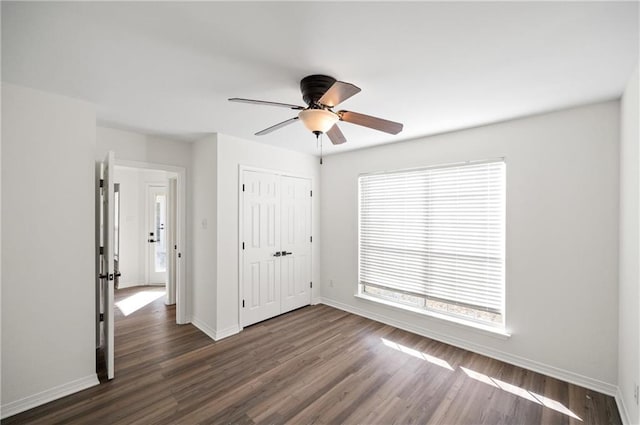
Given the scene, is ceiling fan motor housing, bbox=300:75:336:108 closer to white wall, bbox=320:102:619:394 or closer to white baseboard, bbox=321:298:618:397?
white wall, bbox=320:102:619:394

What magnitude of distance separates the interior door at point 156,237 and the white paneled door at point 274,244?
3.12 meters

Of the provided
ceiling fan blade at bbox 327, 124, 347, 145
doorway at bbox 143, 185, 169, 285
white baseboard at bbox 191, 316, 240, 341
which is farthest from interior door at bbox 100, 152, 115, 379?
doorway at bbox 143, 185, 169, 285

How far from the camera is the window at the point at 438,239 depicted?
290 centimetres

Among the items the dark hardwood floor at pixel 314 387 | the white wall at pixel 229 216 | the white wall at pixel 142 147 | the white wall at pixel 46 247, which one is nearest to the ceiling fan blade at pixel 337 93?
the white wall at pixel 229 216

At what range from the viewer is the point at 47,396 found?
2.14 m

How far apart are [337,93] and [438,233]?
7.72ft

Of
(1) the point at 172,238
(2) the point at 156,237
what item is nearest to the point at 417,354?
(1) the point at 172,238

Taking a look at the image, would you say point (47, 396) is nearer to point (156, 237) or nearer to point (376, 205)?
point (376, 205)

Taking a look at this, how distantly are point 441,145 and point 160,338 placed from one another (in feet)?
13.8

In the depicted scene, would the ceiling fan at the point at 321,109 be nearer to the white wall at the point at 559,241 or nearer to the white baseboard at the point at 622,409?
the white wall at the point at 559,241

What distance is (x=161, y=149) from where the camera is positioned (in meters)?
3.49

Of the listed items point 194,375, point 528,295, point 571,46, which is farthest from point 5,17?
point 528,295

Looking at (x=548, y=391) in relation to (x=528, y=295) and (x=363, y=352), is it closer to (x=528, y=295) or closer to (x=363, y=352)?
(x=528, y=295)

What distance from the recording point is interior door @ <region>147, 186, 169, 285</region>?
5.71 meters
